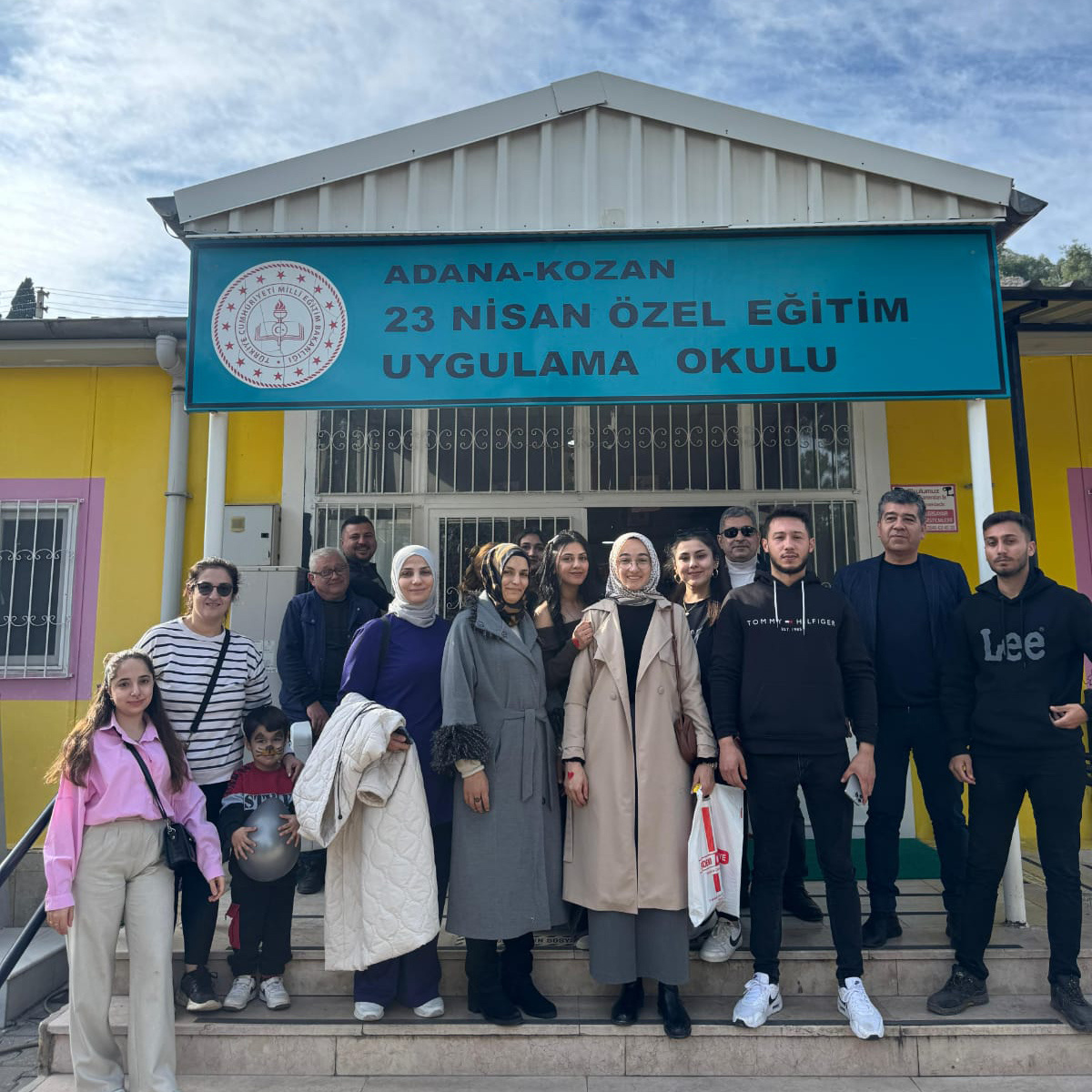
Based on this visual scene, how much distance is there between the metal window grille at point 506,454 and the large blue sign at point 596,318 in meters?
1.49

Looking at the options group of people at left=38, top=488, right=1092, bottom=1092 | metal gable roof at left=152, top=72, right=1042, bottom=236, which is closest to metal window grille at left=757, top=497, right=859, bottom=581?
metal gable roof at left=152, top=72, right=1042, bottom=236

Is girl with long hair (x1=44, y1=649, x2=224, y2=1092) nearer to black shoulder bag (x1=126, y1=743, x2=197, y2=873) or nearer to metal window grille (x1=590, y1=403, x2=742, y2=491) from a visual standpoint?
black shoulder bag (x1=126, y1=743, x2=197, y2=873)

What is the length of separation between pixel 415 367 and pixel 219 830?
236 centimetres

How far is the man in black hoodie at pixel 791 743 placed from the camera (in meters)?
3.38

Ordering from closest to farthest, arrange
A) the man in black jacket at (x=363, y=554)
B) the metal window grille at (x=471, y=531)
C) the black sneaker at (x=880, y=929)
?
1. the black sneaker at (x=880, y=929)
2. the man in black jacket at (x=363, y=554)
3. the metal window grille at (x=471, y=531)

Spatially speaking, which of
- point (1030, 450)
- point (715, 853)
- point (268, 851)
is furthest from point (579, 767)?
point (1030, 450)

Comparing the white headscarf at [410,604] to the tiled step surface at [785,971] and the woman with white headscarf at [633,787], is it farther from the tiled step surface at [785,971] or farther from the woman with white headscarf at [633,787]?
the tiled step surface at [785,971]

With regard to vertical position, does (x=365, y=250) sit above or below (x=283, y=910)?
above

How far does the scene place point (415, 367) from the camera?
4457 millimetres

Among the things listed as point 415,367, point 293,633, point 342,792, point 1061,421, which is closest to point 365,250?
point 415,367

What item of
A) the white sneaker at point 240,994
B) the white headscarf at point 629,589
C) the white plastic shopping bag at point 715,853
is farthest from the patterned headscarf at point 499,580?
the white sneaker at point 240,994

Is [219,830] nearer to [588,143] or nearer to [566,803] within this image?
[566,803]

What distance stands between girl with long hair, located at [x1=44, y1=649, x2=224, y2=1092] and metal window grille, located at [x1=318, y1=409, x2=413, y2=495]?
A: 2.82 meters

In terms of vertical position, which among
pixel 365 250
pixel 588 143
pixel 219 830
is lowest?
pixel 219 830
